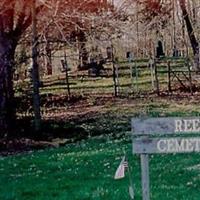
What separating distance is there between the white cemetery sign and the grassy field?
2.15 meters

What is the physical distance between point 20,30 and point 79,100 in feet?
41.9

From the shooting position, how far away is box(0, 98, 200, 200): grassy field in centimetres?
1112

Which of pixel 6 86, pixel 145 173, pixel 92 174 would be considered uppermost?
pixel 6 86

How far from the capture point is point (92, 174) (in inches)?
529

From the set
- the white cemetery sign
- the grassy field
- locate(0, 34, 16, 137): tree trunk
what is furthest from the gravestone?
the white cemetery sign

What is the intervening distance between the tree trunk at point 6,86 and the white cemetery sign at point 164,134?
15801 mm

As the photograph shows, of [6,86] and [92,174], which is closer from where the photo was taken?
[92,174]

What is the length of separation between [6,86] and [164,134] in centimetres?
1660

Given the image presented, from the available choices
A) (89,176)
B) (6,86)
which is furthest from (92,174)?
(6,86)

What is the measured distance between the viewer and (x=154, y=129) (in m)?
8.32

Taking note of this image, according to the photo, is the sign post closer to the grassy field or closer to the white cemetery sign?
the white cemetery sign

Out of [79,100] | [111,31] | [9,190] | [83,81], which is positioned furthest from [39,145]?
[83,81]

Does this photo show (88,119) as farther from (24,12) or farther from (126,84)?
(126,84)

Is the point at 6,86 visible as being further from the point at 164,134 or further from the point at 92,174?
the point at 164,134
